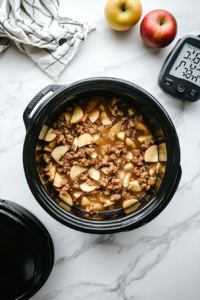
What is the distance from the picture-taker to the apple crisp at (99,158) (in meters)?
1.32

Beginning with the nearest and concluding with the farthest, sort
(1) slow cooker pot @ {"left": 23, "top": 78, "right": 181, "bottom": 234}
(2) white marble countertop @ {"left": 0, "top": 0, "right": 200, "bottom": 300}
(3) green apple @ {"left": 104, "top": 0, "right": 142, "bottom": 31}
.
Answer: (1) slow cooker pot @ {"left": 23, "top": 78, "right": 181, "bottom": 234} < (3) green apple @ {"left": 104, "top": 0, "right": 142, "bottom": 31} < (2) white marble countertop @ {"left": 0, "top": 0, "right": 200, "bottom": 300}

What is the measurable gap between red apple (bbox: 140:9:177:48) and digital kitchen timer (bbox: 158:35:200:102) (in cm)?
7

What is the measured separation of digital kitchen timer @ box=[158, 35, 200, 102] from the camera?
132 centimetres

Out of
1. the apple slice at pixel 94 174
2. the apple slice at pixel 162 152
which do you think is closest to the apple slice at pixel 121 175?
the apple slice at pixel 94 174

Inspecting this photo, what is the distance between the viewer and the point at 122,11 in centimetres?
130

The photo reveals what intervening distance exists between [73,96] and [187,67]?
2.11ft

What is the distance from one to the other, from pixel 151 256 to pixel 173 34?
1.26 meters

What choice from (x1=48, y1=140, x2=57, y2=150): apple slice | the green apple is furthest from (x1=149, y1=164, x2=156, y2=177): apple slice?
the green apple

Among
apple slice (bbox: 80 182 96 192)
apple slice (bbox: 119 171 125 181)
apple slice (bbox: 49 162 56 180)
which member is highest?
apple slice (bbox: 119 171 125 181)

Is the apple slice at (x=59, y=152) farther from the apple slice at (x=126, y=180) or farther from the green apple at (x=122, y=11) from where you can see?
the green apple at (x=122, y=11)

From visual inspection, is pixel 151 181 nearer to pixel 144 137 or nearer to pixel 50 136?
pixel 144 137

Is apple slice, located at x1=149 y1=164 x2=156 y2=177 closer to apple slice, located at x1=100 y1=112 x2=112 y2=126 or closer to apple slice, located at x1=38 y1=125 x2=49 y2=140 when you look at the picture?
apple slice, located at x1=100 y1=112 x2=112 y2=126

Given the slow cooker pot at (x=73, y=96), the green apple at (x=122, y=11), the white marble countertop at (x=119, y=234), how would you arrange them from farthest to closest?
1. the white marble countertop at (x=119, y=234)
2. the green apple at (x=122, y=11)
3. the slow cooker pot at (x=73, y=96)

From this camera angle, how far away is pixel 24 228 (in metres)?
1.27
